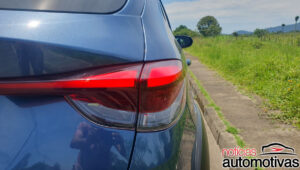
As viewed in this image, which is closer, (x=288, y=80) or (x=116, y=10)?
(x=116, y=10)

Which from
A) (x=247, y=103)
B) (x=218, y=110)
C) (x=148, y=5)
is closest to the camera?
(x=148, y=5)

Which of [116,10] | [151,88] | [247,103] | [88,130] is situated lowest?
[247,103]

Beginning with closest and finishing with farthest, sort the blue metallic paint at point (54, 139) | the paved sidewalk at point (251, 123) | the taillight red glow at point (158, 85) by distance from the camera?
the blue metallic paint at point (54, 139), the taillight red glow at point (158, 85), the paved sidewalk at point (251, 123)

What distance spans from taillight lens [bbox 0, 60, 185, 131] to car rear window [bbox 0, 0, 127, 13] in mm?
279

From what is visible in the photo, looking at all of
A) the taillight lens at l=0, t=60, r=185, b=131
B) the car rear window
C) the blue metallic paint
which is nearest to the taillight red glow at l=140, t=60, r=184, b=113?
the taillight lens at l=0, t=60, r=185, b=131

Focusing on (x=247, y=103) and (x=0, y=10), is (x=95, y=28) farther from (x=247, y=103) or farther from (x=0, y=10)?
(x=247, y=103)

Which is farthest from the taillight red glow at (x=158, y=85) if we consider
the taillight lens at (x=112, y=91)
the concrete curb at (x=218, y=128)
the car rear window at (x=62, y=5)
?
the concrete curb at (x=218, y=128)

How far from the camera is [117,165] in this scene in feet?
2.38

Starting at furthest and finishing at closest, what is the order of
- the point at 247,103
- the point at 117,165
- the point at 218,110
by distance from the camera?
the point at 247,103, the point at 218,110, the point at 117,165

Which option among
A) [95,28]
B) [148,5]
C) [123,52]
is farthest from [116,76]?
[148,5]

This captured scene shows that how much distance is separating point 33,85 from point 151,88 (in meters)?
0.40

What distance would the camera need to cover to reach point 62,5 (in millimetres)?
871

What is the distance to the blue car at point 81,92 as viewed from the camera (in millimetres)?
702

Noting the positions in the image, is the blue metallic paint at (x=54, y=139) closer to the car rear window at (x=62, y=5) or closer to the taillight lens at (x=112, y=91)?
the taillight lens at (x=112, y=91)
